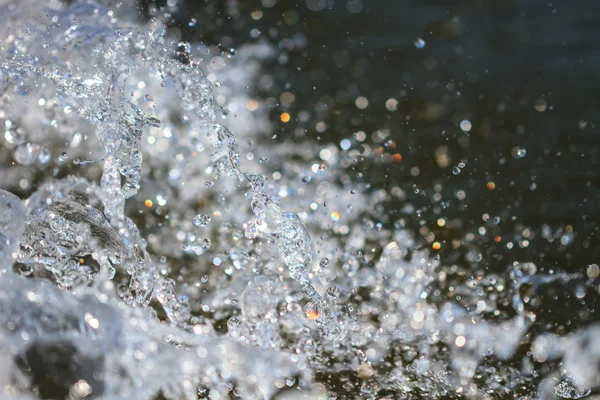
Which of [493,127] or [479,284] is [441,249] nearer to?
[479,284]

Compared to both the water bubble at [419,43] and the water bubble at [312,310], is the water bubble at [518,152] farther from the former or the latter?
the water bubble at [312,310]

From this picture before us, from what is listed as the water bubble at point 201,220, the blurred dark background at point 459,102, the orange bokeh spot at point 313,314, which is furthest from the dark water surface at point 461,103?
the orange bokeh spot at point 313,314

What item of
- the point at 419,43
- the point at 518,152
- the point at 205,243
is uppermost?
the point at 419,43

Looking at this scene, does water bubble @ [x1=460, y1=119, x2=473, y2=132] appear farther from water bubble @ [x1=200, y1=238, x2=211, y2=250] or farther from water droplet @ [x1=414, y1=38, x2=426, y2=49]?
water bubble @ [x1=200, y1=238, x2=211, y2=250]

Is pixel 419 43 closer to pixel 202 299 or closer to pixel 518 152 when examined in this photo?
pixel 518 152

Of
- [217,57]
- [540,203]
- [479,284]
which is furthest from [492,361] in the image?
[217,57]

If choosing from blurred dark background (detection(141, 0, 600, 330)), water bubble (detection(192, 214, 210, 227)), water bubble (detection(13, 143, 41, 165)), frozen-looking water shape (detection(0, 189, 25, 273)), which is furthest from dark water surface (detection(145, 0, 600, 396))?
frozen-looking water shape (detection(0, 189, 25, 273))

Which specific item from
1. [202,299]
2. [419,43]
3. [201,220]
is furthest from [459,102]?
[202,299]
